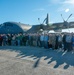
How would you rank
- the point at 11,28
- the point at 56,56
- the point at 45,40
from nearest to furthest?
the point at 56,56 → the point at 45,40 → the point at 11,28

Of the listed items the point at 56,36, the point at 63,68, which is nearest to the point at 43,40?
the point at 56,36

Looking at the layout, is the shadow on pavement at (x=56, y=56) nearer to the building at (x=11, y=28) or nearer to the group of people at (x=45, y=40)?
the group of people at (x=45, y=40)

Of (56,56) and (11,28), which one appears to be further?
(11,28)

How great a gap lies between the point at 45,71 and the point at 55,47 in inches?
360

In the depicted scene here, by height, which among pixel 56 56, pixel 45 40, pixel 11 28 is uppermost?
pixel 11 28

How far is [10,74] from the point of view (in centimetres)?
840

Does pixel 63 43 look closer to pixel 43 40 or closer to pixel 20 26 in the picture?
pixel 43 40

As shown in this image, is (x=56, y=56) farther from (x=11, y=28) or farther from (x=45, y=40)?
(x=11, y=28)

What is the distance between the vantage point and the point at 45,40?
19000mm

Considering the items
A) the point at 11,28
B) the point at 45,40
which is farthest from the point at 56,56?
the point at 11,28

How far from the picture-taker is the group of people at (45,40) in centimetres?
1622

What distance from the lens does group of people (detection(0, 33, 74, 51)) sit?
53.2 feet

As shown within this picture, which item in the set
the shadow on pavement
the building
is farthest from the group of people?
the building

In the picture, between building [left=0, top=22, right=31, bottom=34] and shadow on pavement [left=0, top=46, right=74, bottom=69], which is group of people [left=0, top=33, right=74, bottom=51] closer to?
shadow on pavement [left=0, top=46, right=74, bottom=69]
